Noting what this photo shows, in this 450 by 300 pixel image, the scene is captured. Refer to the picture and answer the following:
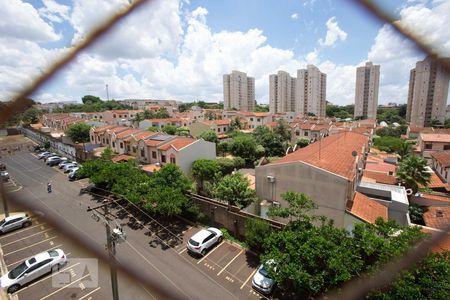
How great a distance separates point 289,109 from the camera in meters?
67.2

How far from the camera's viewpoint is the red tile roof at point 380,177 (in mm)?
14922

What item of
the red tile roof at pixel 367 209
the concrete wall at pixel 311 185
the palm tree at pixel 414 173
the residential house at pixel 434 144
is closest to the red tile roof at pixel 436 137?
the residential house at pixel 434 144

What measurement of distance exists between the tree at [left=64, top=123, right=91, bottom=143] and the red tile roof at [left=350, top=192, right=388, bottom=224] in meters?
26.8

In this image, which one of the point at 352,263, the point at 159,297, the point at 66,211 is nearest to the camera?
the point at 159,297

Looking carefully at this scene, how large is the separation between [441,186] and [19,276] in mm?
24300

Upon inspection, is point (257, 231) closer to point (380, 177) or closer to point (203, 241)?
point (203, 241)

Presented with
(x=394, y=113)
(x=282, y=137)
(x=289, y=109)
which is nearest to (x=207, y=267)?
(x=282, y=137)

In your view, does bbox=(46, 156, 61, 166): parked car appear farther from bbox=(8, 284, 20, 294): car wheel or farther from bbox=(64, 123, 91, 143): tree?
bbox=(8, 284, 20, 294): car wheel

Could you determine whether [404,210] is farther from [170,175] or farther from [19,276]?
[19,276]

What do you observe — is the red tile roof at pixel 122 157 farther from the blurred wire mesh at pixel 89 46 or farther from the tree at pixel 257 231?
the blurred wire mesh at pixel 89 46

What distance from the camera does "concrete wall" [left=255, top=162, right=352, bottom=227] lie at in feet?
32.1

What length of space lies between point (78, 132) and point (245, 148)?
18.3m

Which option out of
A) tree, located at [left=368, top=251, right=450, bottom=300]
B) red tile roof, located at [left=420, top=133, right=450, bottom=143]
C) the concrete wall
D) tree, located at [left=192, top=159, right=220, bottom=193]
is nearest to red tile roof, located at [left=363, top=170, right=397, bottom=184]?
the concrete wall

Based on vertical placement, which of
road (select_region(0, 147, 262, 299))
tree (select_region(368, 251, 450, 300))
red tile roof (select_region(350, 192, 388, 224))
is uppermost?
tree (select_region(368, 251, 450, 300))
